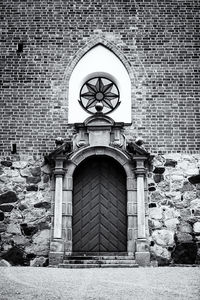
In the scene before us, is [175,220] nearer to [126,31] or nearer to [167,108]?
[167,108]

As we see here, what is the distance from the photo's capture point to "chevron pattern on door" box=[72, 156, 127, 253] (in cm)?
955

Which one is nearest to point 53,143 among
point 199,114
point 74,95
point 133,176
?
point 74,95

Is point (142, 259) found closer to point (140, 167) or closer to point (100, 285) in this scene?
point (140, 167)

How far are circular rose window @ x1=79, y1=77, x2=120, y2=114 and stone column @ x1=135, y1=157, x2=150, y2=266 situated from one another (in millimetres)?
1737

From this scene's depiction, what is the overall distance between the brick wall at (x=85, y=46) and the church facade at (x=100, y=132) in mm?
26

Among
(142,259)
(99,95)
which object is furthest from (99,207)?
(99,95)

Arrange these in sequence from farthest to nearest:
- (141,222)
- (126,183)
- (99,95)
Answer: (99,95) < (126,183) < (141,222)

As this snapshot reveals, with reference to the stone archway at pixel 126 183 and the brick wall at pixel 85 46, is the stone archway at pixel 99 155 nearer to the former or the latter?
the stone archway at pixel 126 183

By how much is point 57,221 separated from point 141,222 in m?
1.86

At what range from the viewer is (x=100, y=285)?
5750 millimetres

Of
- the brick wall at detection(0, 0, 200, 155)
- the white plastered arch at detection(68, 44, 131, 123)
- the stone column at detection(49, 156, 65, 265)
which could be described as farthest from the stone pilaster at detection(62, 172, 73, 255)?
the white plastered arch at detection(68, 44, 131, 123)

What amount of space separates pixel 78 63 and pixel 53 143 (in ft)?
7.28

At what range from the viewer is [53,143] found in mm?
10164

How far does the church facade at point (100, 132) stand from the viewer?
9453mm
